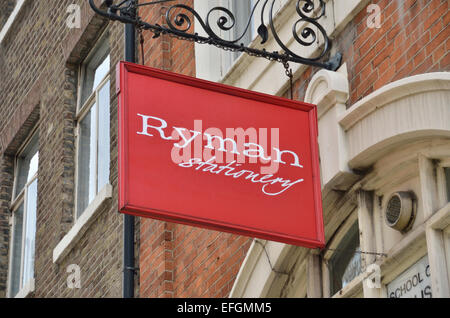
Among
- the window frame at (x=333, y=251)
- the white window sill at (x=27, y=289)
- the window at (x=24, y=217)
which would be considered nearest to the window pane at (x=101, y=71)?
the window at (x=24, y=217)

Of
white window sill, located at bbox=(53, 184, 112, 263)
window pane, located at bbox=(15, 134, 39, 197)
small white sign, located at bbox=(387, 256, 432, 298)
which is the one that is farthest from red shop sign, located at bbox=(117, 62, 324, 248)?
window pane, located at bbox=(15, 134, 39, 197)

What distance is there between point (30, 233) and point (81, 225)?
2232 mm

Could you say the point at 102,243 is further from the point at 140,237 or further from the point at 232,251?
the point at 232,251

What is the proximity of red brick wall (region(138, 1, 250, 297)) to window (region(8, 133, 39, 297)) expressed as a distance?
3432 mm

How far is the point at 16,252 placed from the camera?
47.6 feet

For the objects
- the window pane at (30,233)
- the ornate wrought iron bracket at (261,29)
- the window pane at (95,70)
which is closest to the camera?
the ornate wrought iron bracket at (261,29)

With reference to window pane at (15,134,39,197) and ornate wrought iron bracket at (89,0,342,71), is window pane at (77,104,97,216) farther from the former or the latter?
ornate wrought iron bracket at (89,0,342,71)

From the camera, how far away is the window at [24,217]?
46.2 feet

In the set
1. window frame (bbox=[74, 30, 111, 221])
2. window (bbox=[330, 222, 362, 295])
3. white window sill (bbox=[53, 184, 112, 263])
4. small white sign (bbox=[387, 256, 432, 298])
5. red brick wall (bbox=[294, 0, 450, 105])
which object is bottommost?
small white sign (bbox=[387, 256, 432, 298])

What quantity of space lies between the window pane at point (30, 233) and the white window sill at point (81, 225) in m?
1.36

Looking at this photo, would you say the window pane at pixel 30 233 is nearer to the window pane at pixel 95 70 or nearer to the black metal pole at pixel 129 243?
the window pane at pixel 95 70

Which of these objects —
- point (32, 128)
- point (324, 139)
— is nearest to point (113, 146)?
point (32, 128)

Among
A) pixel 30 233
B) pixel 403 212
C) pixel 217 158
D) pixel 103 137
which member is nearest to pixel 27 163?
pixel 30 233

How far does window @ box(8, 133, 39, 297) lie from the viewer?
14070 mm
